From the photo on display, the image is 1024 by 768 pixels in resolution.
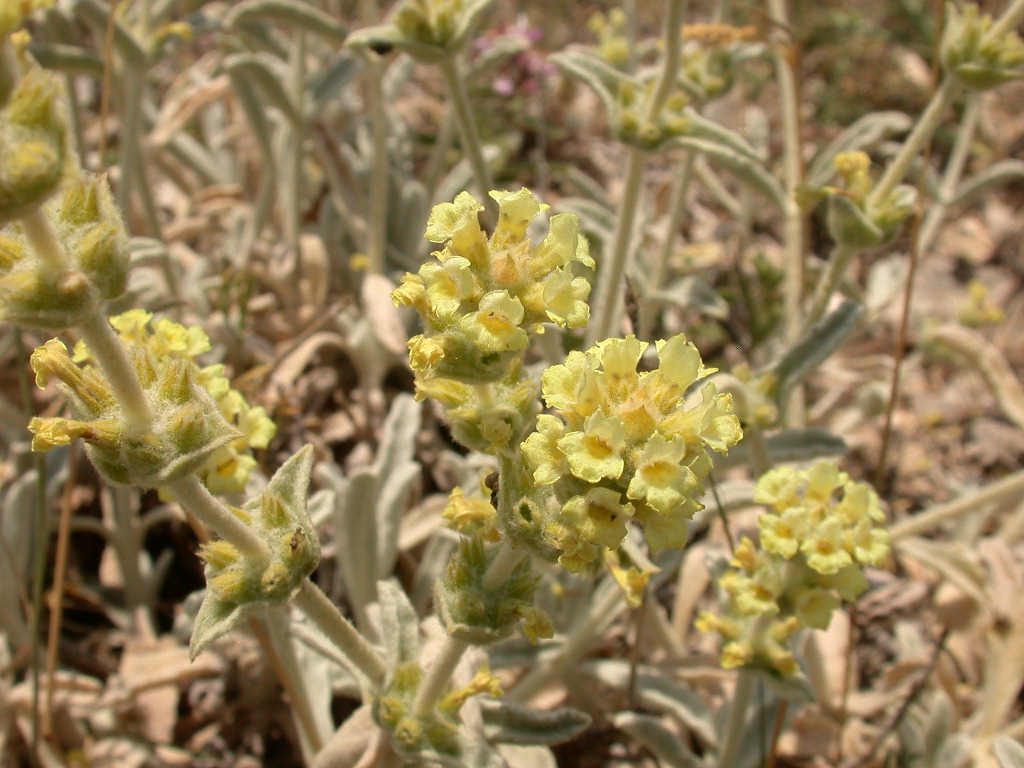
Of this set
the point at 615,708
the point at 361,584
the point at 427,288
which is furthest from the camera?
the point at 615,708

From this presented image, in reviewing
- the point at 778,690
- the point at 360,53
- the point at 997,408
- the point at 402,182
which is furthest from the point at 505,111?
the point at 778,690

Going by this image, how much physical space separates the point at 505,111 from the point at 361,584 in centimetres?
377

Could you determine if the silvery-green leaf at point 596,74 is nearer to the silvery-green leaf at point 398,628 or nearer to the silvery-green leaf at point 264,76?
the silvery-green leaf at point 264,76

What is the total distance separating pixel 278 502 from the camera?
200 cm

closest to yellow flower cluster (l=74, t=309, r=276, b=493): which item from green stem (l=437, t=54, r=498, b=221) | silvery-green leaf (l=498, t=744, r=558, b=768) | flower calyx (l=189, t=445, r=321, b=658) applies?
flower calyx (l=189, t=445, r=321, b=658)

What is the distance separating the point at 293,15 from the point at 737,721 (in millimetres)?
3208

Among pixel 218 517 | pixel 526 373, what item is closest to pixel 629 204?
pixel 526 373

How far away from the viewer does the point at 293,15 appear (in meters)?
3.72

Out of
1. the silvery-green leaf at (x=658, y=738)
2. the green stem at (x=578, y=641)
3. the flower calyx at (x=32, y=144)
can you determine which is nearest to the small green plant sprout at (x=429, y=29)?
the flower calyx at (x=32, y=144)

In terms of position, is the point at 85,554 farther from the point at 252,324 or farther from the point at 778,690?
the point at 778,690

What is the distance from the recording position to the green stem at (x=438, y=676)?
83.0 inches

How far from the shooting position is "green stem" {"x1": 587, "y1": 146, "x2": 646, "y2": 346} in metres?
3.31

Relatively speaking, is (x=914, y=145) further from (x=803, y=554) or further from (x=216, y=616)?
(x=216, y=616)

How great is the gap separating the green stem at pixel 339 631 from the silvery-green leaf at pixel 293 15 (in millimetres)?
2547
